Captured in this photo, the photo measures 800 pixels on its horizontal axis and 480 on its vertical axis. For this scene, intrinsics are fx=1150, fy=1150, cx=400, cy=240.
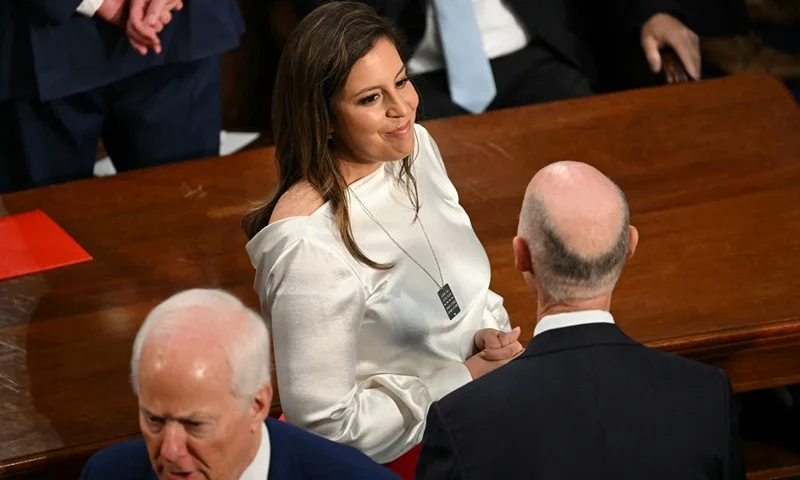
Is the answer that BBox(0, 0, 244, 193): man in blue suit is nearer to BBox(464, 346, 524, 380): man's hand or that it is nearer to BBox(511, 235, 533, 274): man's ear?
BBox(464, 346, 524, 380): man's hand

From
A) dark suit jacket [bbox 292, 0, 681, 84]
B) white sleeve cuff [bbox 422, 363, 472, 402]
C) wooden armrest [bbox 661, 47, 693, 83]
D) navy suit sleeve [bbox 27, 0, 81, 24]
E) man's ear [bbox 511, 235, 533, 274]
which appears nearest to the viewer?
man's ear [bbox 511, 235, 533, 274]

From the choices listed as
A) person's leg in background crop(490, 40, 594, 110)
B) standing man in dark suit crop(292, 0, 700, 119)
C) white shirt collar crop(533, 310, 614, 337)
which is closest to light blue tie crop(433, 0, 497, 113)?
standing man in dark suit crop(292, 0, 700, 119)

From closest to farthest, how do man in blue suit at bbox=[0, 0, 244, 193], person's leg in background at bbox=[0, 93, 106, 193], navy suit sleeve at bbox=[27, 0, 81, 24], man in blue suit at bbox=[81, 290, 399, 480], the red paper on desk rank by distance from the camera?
man in blue suit at bbox=[81, 290, 399, 480] → the red paper on desk → navy suit sleeve at bbox=[27, 0, 81, 24] → man in blue suit at bbox=[0, 0, 244, 193] → person's leg in background at bbox=[0, 93, 106, 193]

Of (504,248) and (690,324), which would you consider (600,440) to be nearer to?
(690,324)

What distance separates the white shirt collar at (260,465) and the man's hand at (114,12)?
5.09 feet

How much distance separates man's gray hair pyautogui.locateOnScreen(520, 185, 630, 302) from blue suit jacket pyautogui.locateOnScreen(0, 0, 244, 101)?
156cm

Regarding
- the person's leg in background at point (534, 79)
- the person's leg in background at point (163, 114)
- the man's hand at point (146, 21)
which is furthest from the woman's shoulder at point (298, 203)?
the person's leg in background at point (534, 79)

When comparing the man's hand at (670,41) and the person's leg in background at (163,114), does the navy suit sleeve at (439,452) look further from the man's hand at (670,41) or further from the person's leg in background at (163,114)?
the man's hand at (670,41)

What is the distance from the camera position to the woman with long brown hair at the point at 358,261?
80.4 inches

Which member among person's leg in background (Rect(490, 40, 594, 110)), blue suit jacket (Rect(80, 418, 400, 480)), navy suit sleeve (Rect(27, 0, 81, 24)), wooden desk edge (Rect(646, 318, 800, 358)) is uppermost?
navy suit sleeve (Rect(27, 0, 81, 24))

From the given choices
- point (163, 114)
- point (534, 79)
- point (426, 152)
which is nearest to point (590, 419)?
point (426, 152)

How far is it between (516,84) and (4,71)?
4.80 feet

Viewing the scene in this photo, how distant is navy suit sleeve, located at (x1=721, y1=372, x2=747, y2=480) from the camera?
5.38ft

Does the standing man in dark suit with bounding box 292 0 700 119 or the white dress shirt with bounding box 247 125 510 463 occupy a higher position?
the white dress shirt with bounding box 247 125 510 463
